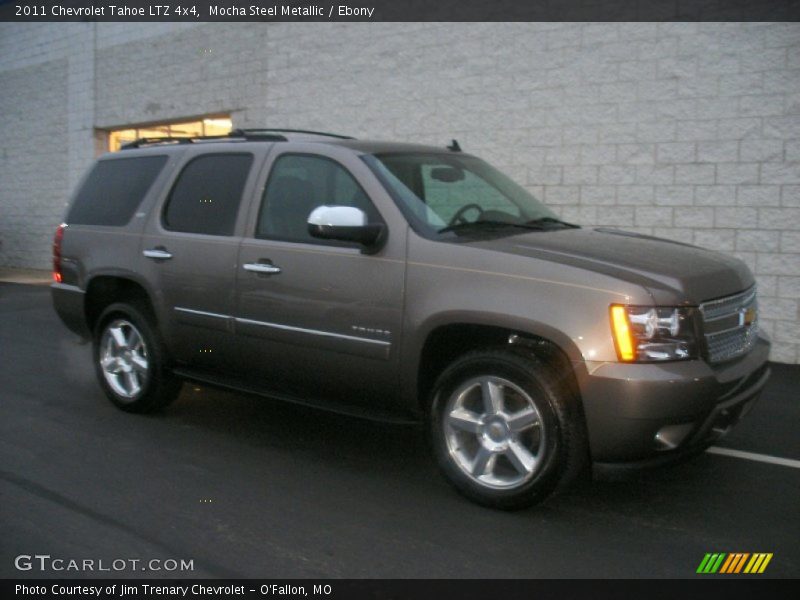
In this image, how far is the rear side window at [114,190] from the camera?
6262 mm

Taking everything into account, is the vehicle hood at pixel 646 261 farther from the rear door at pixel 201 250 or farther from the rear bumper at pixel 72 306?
the rear bumper at pixel 72 306

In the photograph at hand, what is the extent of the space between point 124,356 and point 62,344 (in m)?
3.54

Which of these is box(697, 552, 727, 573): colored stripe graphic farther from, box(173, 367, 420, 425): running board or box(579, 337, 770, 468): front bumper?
box(173, 367, 420, 425): running board

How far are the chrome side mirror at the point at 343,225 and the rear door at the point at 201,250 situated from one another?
3.13 feet

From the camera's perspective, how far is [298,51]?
13141 millimetres

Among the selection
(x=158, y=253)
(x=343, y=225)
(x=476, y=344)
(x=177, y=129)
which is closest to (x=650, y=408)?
(x=476, y=344)

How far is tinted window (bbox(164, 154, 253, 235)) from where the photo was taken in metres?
5.55

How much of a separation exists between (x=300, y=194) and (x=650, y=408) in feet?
8.24

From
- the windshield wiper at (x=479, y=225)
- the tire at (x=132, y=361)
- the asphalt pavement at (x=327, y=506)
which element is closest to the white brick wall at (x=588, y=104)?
the asphalt pavement at (x=327, y=506)

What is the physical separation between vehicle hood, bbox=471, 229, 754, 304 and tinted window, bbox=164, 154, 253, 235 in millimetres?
1868

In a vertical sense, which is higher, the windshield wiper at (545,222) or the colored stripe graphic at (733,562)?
the windshield wiper at (545,222)

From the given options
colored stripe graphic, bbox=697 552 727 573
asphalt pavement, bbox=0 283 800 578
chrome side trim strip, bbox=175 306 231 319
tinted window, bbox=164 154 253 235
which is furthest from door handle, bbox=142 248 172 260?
colored stripe graphic, bbox=697 552 727 573

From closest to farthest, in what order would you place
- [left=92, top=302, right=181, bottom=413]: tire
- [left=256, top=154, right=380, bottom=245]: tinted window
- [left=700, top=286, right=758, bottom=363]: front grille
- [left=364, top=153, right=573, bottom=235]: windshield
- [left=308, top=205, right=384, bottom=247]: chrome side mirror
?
[left=700, top=286, right=758, bottom=363]: front grille, [left=308, top=205, right=384, bottom=247]: chrome side mirror, [left=364, top=153, right=573, bottom=235]: windshield, [left=256, top=154, right=380, bottom=245]: tinted window, [left=92, top=302, right=181, bottom=413]: tire
